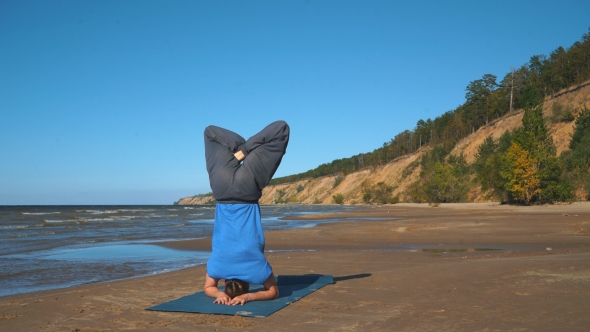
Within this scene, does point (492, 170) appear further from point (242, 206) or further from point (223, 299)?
point (223, 299)

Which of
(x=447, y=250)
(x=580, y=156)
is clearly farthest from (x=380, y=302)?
(x=580, y=156)

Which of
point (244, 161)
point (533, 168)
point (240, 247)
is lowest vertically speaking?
point (240, 247)

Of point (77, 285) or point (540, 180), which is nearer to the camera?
point (77, 285)

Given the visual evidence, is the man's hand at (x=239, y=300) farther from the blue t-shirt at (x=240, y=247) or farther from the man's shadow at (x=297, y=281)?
the man's shadow at (x=297, y=281)

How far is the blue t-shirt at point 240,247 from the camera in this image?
5691 millimetres

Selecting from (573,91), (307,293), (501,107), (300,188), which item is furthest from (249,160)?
(300,188)

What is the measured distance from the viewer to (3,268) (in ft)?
35.9

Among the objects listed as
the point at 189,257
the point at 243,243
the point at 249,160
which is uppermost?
the point at 249,160

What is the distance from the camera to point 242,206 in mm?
5758

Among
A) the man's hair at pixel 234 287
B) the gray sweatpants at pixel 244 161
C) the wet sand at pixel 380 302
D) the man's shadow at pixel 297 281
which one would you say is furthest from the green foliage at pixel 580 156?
the man's hair at pixel 234 287

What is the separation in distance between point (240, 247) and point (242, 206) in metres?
0.48

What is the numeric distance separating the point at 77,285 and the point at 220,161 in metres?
4.41

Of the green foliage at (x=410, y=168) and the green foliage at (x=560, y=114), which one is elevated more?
the green foliage at (x=560, y=114)

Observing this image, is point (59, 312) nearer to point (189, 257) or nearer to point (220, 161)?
point (220, 161)
